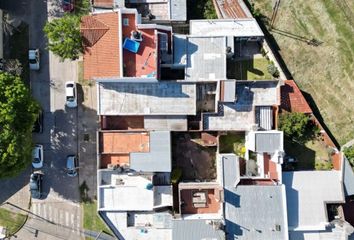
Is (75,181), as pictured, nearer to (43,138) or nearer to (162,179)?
(43,138)

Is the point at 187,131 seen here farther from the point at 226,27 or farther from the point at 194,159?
the point at 226,27

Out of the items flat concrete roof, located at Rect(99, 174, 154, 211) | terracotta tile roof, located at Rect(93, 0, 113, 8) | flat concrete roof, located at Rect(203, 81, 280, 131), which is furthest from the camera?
terracotta tile roof, located at Rect(93, 0, 113, 8)

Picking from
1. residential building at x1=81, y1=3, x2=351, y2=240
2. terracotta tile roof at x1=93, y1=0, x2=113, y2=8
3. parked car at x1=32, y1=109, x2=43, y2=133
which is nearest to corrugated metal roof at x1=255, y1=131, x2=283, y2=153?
residential building at x1=81, y1=3, x2=351, y2=240

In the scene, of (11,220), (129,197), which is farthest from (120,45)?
(11,220)

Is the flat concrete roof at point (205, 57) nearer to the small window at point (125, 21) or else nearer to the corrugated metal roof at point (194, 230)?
the small window at point (125, 21)

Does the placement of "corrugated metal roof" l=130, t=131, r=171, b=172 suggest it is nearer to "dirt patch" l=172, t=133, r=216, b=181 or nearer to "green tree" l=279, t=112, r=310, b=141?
"dirt patch" l=172, t=133, r=216, b=181

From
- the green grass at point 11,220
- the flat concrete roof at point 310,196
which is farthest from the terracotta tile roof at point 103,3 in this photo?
the flat concrete roof at point 310,196
